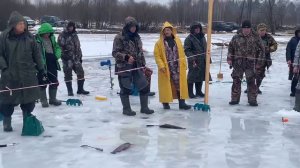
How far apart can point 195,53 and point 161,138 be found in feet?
12.2

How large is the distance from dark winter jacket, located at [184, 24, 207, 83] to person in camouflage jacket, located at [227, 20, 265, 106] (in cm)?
92

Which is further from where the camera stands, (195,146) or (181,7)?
(181,7)

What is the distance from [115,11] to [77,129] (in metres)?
51.6

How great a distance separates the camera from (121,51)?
7.99 m

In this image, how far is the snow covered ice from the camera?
560 cm

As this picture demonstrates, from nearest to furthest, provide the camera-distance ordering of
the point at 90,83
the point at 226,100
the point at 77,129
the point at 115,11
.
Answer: the point at 77,129
the point at 226,100
the point at 90,83
the point at 115,11

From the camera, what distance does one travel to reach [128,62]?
7891 mm

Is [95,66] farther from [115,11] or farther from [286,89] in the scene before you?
[115,11]

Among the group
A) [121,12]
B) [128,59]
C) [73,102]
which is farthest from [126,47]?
[121,12]

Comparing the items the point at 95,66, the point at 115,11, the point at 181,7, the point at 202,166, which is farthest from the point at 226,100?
the point at 181,7

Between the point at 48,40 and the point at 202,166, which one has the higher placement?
the point at 48,40

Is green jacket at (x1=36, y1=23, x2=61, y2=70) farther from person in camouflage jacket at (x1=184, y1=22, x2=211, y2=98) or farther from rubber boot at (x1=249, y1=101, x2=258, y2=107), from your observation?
rubber boot at (x1=249, y1=101, x2=258, y2=107)

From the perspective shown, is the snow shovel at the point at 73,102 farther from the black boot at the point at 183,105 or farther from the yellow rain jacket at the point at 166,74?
the black boot at the point at 183,105

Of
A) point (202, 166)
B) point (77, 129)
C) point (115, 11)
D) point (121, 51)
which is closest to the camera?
point (202, 166)
